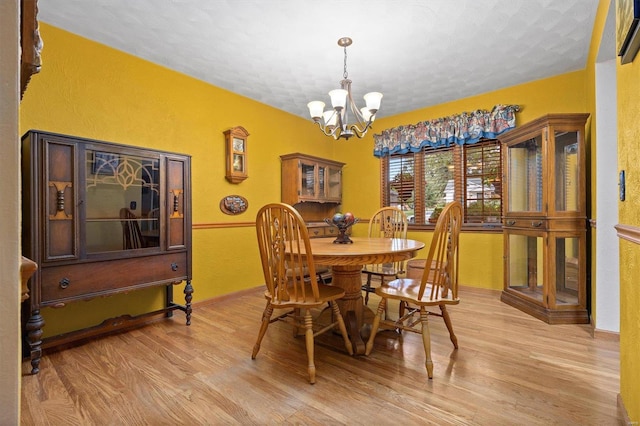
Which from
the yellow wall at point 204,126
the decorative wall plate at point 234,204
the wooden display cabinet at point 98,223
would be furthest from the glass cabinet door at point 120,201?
the decorative wall plate at point 234,204

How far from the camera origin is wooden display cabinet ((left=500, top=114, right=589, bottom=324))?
261 centimetres

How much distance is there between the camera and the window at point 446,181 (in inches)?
140

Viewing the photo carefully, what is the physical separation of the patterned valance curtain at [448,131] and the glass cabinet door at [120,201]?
9.68 ft

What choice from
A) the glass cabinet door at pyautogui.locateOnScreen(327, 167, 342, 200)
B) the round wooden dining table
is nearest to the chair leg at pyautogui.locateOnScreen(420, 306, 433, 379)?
the round wooden dining table

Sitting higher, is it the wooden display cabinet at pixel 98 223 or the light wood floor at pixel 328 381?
the wooden display cabinet at pixel 98 223

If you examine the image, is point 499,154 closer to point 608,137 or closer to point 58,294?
point 608,137

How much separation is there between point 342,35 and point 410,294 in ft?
6.53

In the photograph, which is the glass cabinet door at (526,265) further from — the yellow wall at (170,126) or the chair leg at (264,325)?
the yellow wall at (170,126)

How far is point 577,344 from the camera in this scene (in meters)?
2.16

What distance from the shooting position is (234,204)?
3.46 metres

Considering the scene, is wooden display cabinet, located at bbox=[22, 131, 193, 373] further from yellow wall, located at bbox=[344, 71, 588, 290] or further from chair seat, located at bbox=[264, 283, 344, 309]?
yellow wall, located at bbox=[344, 71, 588, 290]

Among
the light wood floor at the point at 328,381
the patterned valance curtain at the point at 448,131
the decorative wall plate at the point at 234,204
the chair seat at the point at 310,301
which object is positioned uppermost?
the patterned valance curtain at the point at 448,131

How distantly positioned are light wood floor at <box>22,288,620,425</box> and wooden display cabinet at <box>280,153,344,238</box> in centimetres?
189
